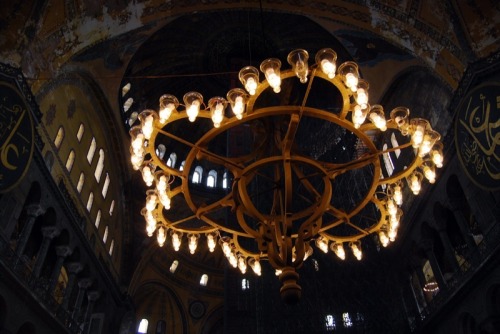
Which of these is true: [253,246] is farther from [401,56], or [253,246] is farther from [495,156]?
[495,156]

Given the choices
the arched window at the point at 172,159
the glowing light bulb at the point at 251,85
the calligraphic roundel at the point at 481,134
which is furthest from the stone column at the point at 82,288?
the calligraphic roundel at the point at 481,134

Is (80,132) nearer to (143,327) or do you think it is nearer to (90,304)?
(90,304)

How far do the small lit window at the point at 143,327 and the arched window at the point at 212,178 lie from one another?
6506 mm

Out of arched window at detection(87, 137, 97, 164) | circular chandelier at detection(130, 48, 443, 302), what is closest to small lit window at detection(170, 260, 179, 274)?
arched window at detection(87, 137, 97, 164)

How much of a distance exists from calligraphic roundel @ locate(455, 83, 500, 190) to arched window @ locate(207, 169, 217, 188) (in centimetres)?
1257

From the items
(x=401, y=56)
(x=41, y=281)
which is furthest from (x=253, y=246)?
(x=401, y=56)

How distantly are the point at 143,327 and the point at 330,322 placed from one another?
1022 cm

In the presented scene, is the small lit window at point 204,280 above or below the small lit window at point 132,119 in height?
below

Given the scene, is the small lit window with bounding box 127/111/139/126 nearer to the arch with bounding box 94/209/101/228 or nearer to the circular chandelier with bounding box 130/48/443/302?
the arch with bounding box 94/209/101/228

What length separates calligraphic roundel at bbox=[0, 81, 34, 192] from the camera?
575 cm

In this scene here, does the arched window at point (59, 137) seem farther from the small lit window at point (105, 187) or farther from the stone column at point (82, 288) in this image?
the stone column at point (82, 288)

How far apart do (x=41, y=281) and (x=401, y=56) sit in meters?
9.29

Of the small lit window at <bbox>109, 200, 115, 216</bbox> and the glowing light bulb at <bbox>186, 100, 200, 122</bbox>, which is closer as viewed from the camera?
Result: the glowing light bulb at <bbox>186, 100, 200, 122</bbox>

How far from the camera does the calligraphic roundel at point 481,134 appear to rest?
5.93 m
